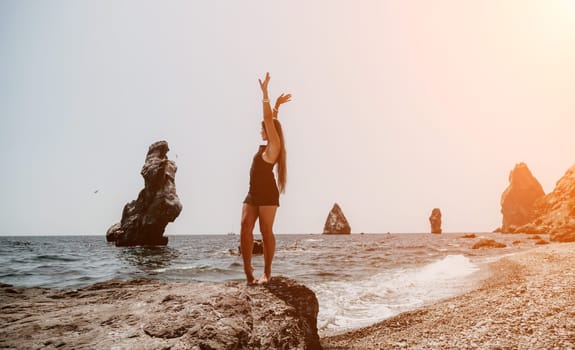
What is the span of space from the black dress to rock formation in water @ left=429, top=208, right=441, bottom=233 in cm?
17267

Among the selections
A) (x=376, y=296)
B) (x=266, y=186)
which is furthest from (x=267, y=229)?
(x=376, y=296)

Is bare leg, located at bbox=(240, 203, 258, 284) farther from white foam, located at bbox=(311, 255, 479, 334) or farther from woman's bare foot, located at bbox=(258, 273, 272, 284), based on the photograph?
white foam, located at bbox=(311, 255, 479, 334)

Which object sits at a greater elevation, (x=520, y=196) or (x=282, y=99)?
(x=520, y=196)

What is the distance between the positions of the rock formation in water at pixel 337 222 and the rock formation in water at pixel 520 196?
69405mm

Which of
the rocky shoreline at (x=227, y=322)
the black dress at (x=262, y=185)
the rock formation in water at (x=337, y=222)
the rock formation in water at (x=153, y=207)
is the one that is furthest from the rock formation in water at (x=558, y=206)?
the black dress at (x=262, y=185)

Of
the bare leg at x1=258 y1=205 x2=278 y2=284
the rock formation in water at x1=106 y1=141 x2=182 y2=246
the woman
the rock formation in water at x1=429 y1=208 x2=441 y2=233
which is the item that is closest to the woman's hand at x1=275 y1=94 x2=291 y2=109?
the woman

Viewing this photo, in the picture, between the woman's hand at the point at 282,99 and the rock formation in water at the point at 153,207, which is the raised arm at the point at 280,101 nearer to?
the woman's hand at the point at 282,99

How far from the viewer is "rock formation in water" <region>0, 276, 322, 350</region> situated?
13.2 feet

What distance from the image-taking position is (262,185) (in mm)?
5586

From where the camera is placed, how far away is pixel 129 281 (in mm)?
7047

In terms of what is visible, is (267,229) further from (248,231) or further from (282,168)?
(282,168)

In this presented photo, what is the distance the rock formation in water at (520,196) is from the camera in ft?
477

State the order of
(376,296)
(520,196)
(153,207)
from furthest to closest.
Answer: (520,196)
(153,207)
(376,296)

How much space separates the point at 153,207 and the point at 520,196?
154498mm
